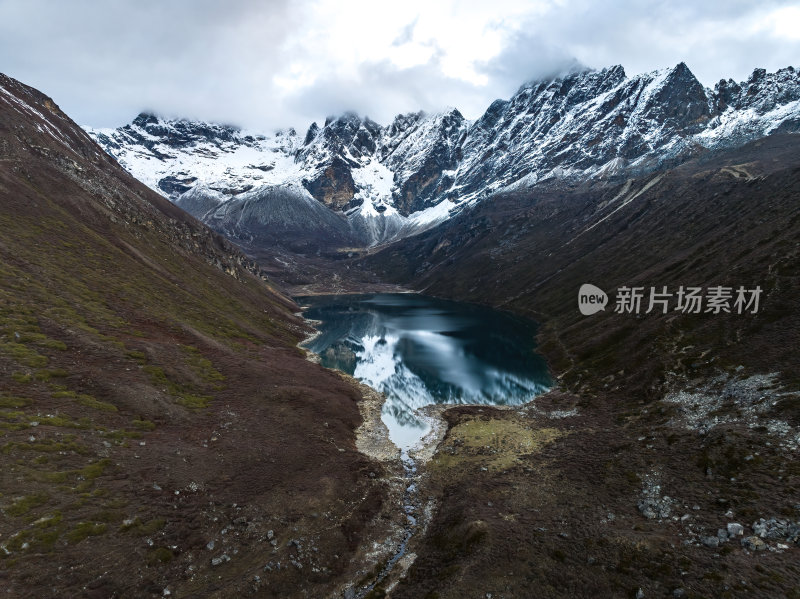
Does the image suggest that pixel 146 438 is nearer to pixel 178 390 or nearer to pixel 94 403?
pixel 94 403

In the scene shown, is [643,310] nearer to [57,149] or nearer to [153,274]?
[153,274]

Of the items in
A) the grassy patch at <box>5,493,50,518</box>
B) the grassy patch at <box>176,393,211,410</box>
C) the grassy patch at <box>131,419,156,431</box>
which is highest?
the grassy patch at <box>176,393,211,410</box>

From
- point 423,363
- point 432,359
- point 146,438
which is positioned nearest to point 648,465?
point 146,438

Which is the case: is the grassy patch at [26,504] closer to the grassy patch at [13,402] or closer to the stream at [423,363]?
the grassy patch at [13,402]

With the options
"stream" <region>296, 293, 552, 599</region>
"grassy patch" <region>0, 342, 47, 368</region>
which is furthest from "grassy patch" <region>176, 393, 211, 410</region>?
"stream" <region>296, 293, 552, 599</region>

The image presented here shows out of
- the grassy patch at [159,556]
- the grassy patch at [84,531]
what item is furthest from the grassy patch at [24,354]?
the grassy patch at [159,556]

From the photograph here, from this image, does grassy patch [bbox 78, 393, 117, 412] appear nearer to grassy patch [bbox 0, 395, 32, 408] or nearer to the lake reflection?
grassy patch [bbox 0, 395, 32, 408]
